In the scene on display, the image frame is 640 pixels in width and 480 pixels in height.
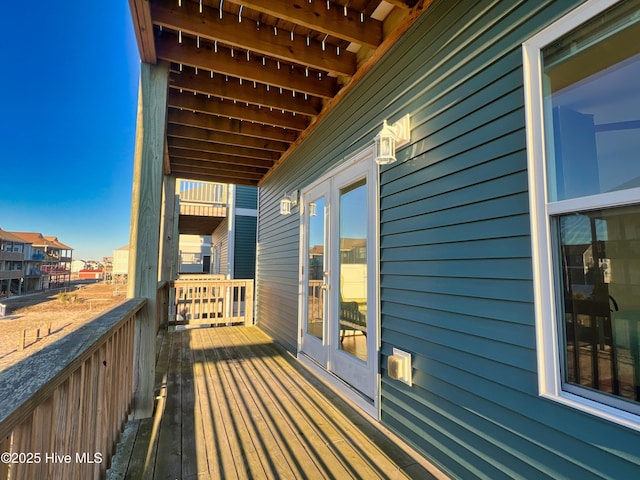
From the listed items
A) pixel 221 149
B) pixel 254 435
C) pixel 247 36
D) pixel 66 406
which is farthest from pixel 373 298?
pixel 221 149

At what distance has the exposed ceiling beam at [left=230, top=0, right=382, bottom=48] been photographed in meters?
2.10

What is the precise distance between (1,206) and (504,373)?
49.7 metres

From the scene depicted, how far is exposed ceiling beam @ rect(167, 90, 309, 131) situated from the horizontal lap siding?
6.15 ft

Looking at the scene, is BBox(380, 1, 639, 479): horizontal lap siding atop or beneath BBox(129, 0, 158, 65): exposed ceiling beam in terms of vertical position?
beneath

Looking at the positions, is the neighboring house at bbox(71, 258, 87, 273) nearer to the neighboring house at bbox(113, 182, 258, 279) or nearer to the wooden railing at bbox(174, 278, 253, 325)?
the neighboring house at bbox(113, 182, 258, 279)

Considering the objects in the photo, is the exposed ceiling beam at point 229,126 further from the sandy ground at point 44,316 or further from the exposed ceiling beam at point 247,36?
the sandy ground at point 44,316

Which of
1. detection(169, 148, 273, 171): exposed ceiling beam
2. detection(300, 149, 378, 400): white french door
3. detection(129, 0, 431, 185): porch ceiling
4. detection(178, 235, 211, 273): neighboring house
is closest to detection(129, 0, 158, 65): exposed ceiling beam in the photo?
detection(129, 0, 431, 185): porch ceiling

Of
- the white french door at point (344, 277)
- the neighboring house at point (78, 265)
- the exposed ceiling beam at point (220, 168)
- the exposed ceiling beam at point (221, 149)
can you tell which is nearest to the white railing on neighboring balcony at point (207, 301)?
the exposed ceiling beam at point (220, 168)

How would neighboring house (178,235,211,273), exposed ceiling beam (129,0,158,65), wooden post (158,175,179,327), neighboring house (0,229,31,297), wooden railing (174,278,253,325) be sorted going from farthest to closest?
neighboring house (0,229,31,297) < neighboring house (178,235,211,273) < wooden railing (174,278,253,325) < wooden post (158,175,179,327) < exposed ceiling beam (129,0,158,65)

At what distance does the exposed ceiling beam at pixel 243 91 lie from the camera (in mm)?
3057

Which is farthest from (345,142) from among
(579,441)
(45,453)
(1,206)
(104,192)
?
(1,206)

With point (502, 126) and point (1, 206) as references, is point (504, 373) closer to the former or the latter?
point (502, 126)

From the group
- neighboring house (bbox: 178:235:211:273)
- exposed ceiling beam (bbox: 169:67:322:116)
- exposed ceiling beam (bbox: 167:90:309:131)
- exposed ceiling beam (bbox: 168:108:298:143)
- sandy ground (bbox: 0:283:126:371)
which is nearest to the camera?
exposed ceiling beam (bbox: 169:67:322:116)

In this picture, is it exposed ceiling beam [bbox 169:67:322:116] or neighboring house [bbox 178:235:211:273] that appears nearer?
exposed ceiling beam [bbox 169:67:322:116]
